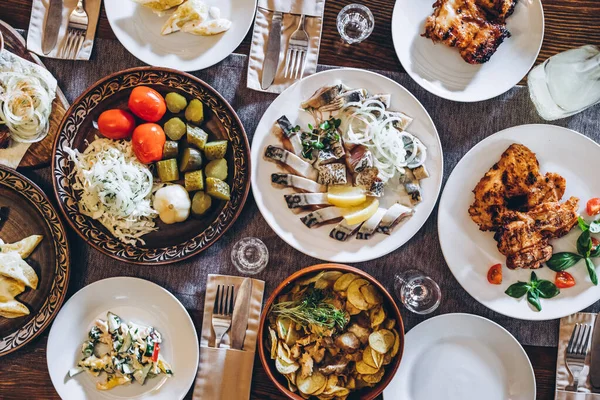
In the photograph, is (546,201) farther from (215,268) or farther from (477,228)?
(215,268)

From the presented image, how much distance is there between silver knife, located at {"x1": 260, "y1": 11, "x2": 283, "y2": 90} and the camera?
2684mm

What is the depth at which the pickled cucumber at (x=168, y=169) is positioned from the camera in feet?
8.54

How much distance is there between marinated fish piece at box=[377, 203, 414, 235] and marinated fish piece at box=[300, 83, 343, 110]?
64 centimetres

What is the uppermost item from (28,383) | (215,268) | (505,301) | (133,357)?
(505,301)

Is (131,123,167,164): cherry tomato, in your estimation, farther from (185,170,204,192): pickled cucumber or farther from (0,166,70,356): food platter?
(0,166,70,356): food platter

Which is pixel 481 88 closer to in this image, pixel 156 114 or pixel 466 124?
pixel 466 124

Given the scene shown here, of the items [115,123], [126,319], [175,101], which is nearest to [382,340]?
[126,319]

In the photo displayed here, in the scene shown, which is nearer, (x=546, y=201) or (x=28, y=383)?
(x=546, y=201)

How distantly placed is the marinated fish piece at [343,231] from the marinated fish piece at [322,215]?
5cm

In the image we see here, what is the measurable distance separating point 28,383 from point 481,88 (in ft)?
9.52

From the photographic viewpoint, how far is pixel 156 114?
2596 mm

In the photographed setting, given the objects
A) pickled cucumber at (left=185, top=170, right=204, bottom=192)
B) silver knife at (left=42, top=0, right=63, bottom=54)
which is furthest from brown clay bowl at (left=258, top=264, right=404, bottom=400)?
silver knife at (left=42, top=0, right=63, bottom=54)

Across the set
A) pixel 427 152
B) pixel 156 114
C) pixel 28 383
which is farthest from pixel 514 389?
pixel 28 383

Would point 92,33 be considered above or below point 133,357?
above
